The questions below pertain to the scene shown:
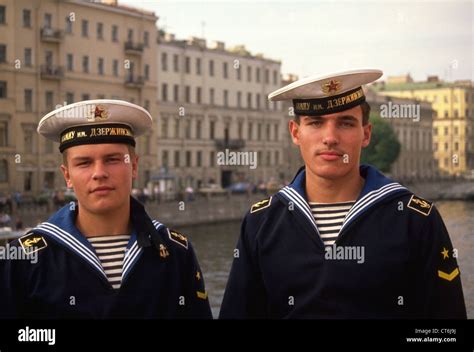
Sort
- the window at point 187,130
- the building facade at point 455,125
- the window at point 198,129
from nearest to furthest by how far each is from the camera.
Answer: the building facade at point 455,125
the window at point 187,130
the window at point 198,129

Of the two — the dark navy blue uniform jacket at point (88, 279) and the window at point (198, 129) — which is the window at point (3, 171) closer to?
the window at point (198, 129)

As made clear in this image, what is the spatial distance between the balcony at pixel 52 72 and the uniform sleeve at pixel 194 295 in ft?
57.7

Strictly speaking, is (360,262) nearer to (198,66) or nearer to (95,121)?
(95,121)

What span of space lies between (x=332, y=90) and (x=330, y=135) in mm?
134

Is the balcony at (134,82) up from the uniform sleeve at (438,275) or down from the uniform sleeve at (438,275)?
up

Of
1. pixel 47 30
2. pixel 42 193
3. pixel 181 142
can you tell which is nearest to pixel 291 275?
pixel 42 193

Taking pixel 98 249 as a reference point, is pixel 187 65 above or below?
above

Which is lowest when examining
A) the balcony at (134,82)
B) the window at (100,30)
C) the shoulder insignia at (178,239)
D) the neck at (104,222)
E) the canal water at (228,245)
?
the canal water at (228,245)

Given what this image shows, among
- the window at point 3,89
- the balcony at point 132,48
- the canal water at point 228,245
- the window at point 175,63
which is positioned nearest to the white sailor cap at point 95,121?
the canal water at point 228,245

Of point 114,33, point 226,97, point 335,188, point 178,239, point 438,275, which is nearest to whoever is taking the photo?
point 438,275

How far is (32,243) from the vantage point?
2971 millimetres

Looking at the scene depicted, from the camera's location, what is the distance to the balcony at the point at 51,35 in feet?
66.0

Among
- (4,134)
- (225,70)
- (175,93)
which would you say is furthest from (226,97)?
(4,134)

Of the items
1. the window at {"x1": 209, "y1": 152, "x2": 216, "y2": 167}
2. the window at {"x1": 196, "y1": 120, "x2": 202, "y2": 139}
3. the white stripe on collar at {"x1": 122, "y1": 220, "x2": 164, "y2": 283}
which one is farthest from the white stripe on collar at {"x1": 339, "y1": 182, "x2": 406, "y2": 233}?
the window at {"x1": 209, "y1": 152, "x2": 216, "y2": 167}
